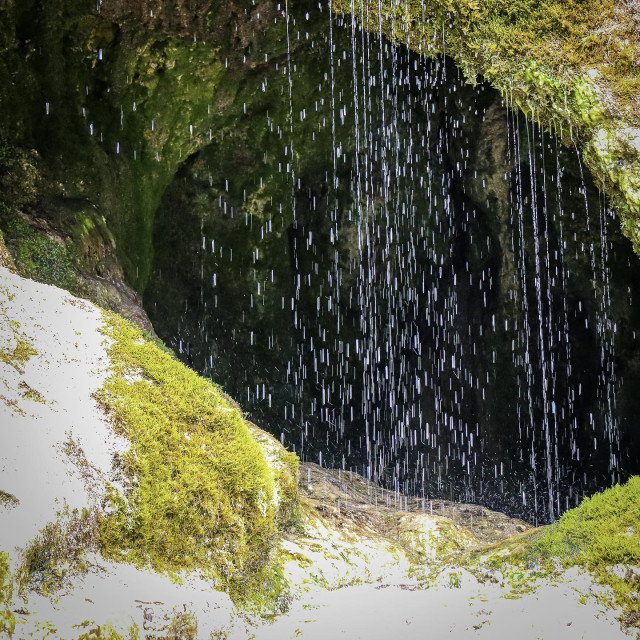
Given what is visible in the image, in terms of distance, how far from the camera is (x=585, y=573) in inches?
167

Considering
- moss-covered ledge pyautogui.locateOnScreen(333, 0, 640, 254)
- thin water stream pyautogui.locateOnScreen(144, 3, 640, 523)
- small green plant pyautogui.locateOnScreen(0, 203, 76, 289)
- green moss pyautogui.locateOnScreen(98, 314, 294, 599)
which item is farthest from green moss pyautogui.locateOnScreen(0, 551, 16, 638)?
thin water stream pyautogui.locateOnScreen(144, 3, 640, 523)

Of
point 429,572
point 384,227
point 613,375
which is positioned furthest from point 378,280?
point 429,572

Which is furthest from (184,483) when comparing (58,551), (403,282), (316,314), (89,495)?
(403,282)

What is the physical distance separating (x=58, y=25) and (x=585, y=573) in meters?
7.18

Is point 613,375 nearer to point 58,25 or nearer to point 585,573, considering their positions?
point 585,573

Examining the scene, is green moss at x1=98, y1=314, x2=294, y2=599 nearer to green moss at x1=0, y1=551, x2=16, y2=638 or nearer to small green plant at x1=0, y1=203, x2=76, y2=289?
green moss at x1=0, y1=551, x2=16, y2=638

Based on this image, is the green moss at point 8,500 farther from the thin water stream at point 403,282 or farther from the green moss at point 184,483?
the thin water stream at point 403,282

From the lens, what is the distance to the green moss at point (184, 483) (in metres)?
3.73

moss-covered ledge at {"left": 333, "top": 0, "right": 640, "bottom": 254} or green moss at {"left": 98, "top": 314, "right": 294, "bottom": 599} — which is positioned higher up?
moss-covered ledge at {"left": 333, "top": 0, "right": 640, "bottom": 254}

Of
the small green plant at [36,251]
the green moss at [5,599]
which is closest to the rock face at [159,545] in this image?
the green moss at [5,599]

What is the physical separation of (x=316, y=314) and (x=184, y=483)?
302 inches

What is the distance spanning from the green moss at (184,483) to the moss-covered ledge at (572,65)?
389cm

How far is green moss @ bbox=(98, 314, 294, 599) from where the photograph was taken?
3727 millimetres

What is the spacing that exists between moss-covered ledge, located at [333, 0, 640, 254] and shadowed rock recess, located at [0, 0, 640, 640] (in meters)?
0.03
